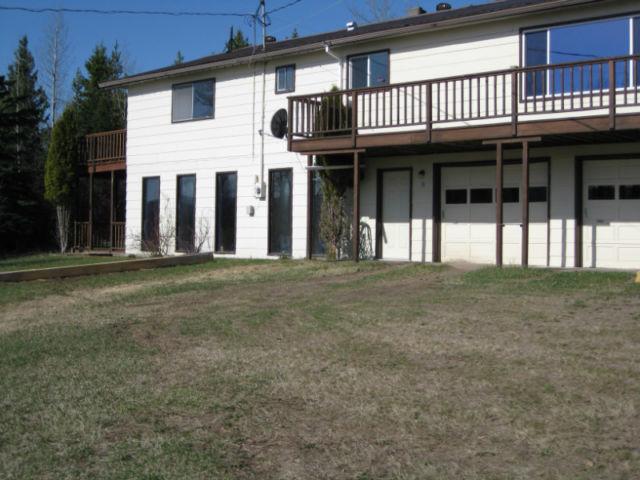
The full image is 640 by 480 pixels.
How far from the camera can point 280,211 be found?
671 inches

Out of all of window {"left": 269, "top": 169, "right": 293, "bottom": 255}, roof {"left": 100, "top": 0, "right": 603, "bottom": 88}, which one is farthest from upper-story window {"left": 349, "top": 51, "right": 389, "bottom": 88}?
window {"left": 269, "top": 169, "right": 293, "bottom": 255}

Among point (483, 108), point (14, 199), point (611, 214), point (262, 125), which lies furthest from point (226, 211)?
point (14, 199)

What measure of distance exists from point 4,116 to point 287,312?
2104cm

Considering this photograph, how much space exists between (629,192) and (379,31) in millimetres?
6304

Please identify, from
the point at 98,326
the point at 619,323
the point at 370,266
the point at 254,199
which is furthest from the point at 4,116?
the point at 619,323

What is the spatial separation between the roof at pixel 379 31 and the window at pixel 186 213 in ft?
9.89

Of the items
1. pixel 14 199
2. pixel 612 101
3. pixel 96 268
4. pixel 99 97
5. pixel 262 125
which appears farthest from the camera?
pixel 99 97

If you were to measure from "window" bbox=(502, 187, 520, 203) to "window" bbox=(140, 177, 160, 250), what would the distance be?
9.93 m

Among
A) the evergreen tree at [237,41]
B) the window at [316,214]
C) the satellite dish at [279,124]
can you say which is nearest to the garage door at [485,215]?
the window at [316,214]

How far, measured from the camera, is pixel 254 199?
17438 millimetres

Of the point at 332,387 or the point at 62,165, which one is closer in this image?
the point at 332,387

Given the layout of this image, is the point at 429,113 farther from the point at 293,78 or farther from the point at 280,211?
the point at 280,211

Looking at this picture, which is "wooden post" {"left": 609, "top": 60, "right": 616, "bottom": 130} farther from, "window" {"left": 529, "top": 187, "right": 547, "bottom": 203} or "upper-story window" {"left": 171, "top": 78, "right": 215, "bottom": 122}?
"upper-story window" {"left": 171, "top": 78, "right": 215, "bottom": 122}

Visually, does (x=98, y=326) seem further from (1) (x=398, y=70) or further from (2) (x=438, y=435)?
(1) (x=398, y=70)
